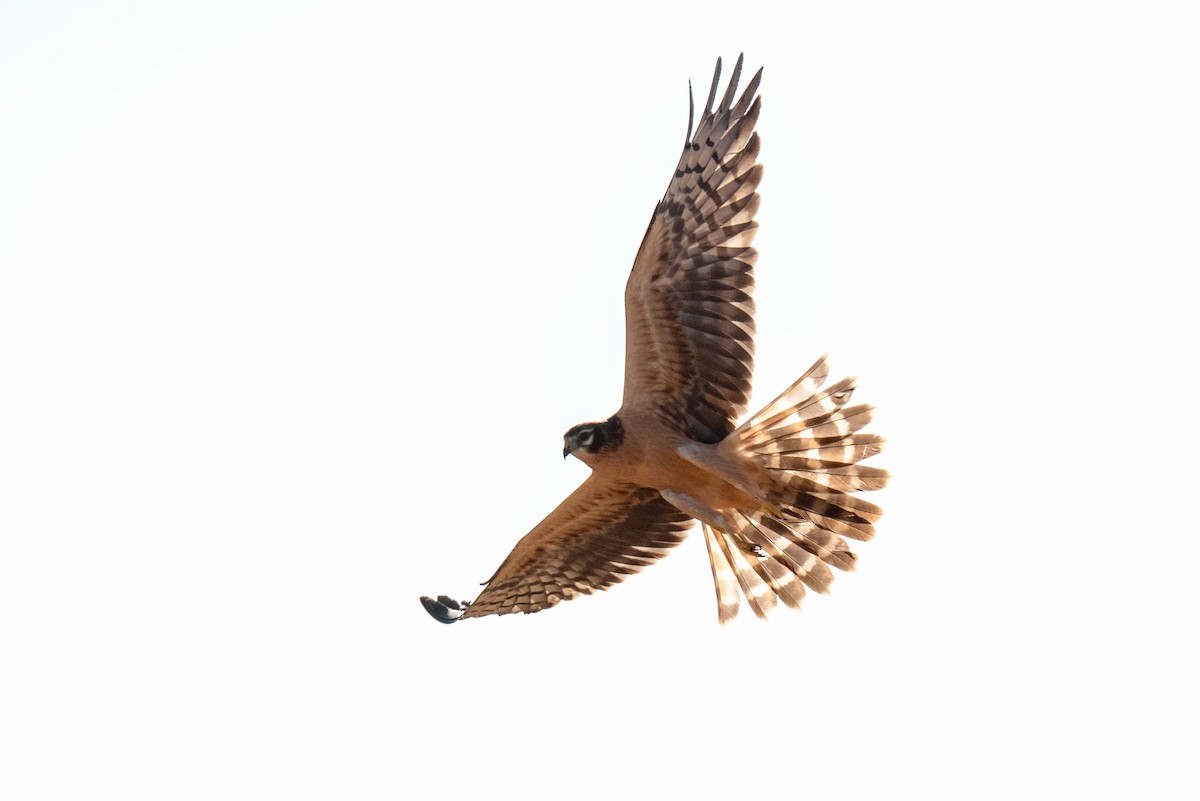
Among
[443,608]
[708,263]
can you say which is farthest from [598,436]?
[443,608]

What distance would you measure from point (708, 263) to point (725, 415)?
890 millimetres

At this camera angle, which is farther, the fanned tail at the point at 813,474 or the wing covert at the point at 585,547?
the wing covert at the point at 585,547

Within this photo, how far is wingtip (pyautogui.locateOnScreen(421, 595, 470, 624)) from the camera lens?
31.6 feet

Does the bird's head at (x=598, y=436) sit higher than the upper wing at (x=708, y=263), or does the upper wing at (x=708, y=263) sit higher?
the upper wing at (x=708, y=263)

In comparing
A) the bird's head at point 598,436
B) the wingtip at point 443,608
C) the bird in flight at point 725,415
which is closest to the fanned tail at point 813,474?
the bird in flight at point 725,415

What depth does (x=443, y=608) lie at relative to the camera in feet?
31.8

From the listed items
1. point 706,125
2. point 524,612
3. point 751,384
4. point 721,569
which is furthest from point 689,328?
point 524,612

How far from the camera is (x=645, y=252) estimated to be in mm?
8141

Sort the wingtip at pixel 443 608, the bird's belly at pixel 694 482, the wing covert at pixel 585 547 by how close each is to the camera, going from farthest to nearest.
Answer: the wingtip at pixel 443 608 < the wing covert at pixel 585 547 < the bird's belly at pixel 694 482

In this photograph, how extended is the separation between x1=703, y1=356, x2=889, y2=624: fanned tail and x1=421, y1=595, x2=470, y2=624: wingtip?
2142 mm

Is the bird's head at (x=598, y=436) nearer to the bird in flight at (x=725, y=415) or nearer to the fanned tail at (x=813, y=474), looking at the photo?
the bird in flight at (x=725, y=415)

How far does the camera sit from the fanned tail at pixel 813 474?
8.01 metres

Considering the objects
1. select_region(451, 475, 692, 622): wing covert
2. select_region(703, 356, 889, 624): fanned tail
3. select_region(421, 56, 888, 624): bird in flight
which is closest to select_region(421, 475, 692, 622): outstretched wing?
select_region(451, 475, 692, 622): wing covert

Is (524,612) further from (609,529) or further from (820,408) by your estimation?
(820,408)
